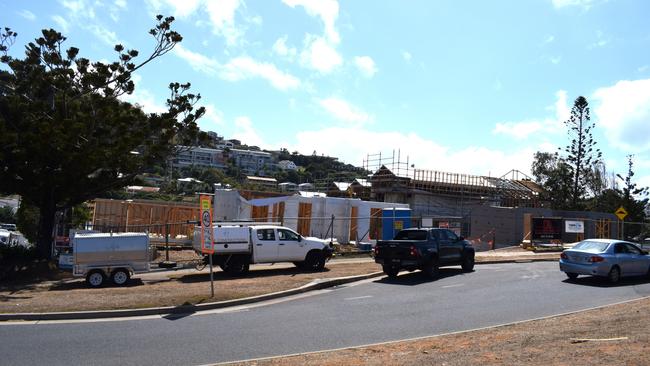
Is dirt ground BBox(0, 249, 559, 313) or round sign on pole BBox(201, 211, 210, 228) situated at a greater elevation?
round sign on pole BBox(201, 211, 210, 228)

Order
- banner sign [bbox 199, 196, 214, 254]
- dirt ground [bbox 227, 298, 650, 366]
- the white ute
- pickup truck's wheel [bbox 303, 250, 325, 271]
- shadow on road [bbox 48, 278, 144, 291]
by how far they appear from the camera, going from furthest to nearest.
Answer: pickup truck's wheel [bbox 303, 250, 325, 271]
the white ute
shadow on road [bbox 48, 278, 144, 291]
banner sign [bbox 199, 196, 214, 254]
dirt ground [bbox 227, 298, 650, 366]

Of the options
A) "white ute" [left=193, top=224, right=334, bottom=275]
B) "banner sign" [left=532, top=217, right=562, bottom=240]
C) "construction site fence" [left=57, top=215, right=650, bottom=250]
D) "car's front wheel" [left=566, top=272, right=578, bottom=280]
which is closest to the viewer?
"car's front wheel" [left=566, top=272, right=578, bottom=280]

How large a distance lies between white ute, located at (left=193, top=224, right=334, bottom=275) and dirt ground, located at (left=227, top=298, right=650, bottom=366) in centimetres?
1159

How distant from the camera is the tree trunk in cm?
2336

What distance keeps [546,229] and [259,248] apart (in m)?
20.7

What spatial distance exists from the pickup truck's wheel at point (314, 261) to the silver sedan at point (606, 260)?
8.58m

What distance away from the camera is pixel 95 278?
61.2 feet

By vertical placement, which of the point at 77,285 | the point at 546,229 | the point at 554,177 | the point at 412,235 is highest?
the point at 554,177

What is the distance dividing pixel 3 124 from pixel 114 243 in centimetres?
679

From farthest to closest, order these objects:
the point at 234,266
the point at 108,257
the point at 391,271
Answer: the point at 234,266 → the point at 391,271 → the point at 108,257

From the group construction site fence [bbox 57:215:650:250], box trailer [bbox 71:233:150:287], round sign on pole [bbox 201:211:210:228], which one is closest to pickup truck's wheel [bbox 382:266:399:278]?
round sign on pole [bbox 201:211:210:228]

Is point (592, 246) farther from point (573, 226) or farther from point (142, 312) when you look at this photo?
point (573, 226)

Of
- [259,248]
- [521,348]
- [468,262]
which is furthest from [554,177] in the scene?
[521,348]

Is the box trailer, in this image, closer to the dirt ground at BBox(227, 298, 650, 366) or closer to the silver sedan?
the dirt ground at BBox(227, 298, 650, 366)
